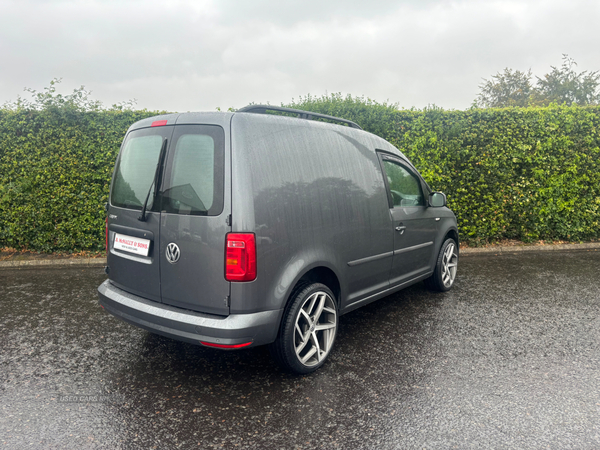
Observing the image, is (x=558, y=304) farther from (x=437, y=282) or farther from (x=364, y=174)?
(x=364, y=174)

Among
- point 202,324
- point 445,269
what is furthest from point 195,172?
point 445,269

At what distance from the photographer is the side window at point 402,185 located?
433 centimetres

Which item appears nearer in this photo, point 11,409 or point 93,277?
point 11,409

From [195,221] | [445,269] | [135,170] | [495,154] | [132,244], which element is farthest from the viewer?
[495,154]

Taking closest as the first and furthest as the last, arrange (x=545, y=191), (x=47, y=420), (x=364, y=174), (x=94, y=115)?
(x=47, y=420) → (x=364, y=174) → (x=94, y=115) → (x=545, y=191)

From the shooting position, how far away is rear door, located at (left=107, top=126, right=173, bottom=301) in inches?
124

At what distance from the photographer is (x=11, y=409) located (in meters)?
2.81

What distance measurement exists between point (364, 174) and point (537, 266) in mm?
4647

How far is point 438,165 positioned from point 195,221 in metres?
6.34

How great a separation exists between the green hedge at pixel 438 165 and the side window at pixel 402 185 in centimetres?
357

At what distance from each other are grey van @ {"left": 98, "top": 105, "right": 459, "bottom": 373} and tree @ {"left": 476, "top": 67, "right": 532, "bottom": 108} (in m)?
50.6

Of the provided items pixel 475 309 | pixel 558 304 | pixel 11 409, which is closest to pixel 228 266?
pixel 11 409

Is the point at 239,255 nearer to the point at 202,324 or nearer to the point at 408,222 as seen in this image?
the point at 202,324

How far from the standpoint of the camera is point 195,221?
115 inches
